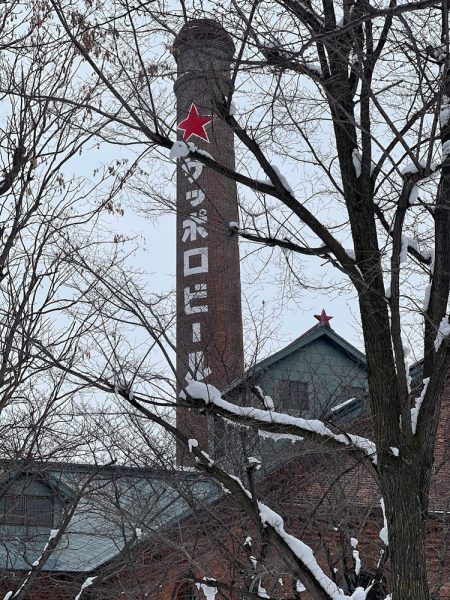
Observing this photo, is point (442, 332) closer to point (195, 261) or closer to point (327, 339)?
point (327, 339)

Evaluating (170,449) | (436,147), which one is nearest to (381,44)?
(436,147)

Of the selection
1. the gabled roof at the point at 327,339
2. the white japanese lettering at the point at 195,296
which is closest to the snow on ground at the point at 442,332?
the gabled roof at the point at 327,339

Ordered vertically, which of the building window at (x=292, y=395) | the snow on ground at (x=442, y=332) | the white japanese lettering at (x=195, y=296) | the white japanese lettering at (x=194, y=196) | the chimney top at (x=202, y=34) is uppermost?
the white japanese lettering at (x=194, y=196)

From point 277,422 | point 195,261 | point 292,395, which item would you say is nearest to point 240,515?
point 292,395

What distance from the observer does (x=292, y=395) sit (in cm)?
1428

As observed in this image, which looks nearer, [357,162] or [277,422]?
[277,422]

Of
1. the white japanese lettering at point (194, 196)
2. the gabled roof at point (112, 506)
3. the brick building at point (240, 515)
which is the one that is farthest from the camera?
the white japanese lettering at point (194, 196)

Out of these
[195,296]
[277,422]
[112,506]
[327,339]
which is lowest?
[112,506]

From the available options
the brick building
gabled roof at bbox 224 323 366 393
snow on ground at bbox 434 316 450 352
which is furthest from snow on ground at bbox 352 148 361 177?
gabled roof at bbox 224 323 366 393

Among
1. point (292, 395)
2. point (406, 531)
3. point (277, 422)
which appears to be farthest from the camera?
point (292, 395)

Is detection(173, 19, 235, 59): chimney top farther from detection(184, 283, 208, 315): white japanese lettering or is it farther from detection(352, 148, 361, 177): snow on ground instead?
detection(184, 283, 208, 315): white japanese lettering

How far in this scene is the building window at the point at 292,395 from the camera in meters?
13.6

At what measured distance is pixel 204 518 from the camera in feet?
38.4

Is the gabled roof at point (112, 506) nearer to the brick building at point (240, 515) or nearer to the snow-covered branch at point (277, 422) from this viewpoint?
the brick building at point (240, 515)
